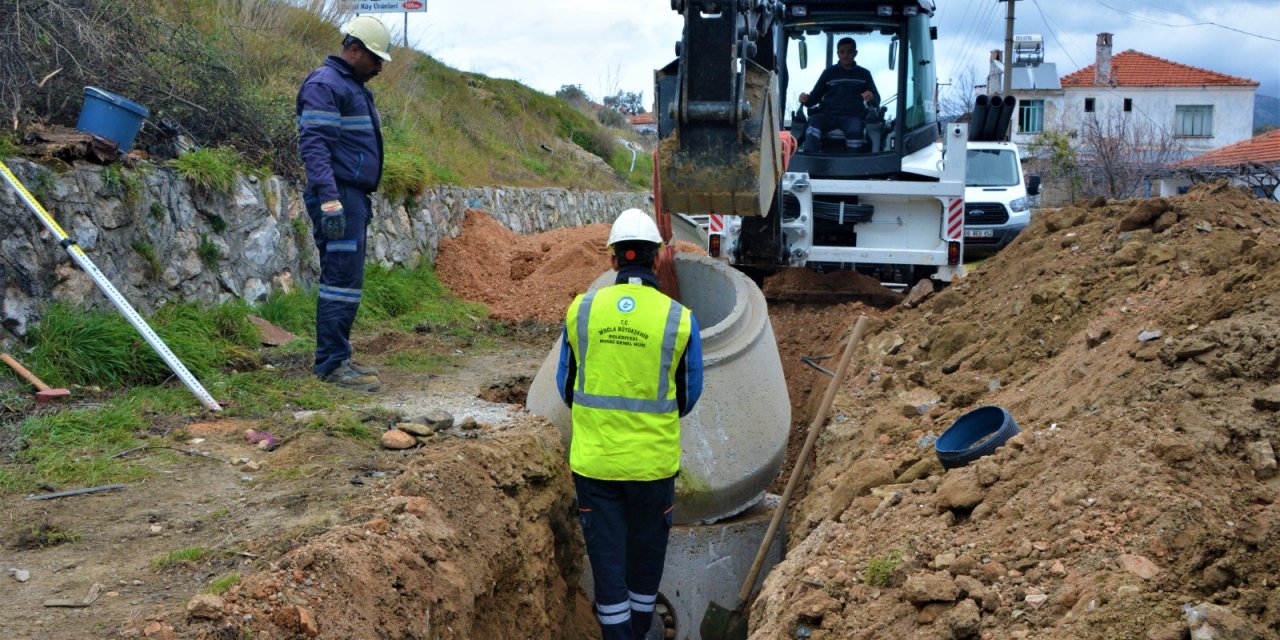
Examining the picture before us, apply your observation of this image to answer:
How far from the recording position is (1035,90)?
47.0 m

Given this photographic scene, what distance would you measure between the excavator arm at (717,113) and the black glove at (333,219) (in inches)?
76.0


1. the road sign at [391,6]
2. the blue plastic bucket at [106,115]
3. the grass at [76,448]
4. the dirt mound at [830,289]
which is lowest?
the dirt mound at [830,289]

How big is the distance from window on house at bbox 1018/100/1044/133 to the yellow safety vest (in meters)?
45.9

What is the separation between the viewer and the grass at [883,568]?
3.96 metres

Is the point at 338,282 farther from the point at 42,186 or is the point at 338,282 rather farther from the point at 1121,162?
the point at 1121,162

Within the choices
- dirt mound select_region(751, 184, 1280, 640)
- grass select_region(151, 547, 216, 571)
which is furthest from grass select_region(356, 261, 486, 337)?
grass select_region(151, 547, 216, 571)

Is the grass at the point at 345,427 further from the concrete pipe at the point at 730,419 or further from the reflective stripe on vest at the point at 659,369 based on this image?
the reflective stripe on vest at the point at 659,369

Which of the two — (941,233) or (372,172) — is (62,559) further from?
(941,233)

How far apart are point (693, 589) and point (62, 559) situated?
348cm

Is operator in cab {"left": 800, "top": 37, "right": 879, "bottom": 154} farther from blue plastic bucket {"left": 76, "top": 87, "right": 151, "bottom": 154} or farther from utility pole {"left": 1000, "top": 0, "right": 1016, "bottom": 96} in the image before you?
utility pole {"left": 1000, "top": 0, "right": 1016, "bottom": 96}

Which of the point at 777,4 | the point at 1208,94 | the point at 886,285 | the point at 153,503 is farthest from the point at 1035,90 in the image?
the point at 153,503

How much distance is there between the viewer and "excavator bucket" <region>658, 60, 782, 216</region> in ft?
20.2

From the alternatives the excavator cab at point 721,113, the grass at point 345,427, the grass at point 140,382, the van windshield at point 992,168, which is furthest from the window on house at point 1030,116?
the grass at point 345,427

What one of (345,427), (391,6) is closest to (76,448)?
(345,427)
